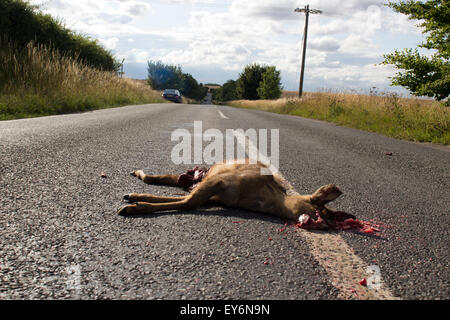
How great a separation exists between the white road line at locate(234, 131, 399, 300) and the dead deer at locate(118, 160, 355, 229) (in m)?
0.19

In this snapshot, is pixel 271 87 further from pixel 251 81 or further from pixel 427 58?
pixel 427 58

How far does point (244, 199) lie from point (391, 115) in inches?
454

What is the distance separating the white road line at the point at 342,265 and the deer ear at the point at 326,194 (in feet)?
0.69

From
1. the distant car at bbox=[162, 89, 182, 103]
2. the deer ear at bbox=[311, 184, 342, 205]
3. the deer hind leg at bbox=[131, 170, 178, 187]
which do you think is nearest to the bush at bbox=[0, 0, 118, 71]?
the deer hind leg at bbox=[131, 170, 178, 187]

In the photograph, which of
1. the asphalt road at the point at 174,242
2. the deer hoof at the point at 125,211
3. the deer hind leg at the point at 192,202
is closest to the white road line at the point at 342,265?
the asphalt road at the point at 174,242

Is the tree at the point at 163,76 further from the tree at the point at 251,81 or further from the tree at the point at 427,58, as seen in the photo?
the tree at the point at 427,58

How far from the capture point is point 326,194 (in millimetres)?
2369

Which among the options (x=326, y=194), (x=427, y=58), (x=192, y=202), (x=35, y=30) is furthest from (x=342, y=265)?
(x=35, y=30)

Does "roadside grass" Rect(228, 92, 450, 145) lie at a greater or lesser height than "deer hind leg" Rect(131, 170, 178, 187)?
greater

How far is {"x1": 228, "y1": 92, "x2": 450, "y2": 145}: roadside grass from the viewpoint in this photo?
9875mm

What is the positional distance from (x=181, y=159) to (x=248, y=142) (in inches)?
85.3

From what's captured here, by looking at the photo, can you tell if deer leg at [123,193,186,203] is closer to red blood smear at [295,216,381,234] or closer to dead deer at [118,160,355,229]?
dead deer at [118,160,355,229]

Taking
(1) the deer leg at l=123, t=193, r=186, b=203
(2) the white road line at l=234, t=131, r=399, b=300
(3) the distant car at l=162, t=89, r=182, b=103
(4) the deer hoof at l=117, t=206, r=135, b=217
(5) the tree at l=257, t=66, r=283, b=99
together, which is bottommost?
(2) the white road line at l=234, t=131, r=399, b=300
